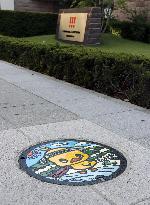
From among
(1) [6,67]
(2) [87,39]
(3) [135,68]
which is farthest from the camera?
(2) [87,39]

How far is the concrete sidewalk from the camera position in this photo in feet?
12.5

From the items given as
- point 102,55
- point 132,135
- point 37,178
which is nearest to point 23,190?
point 37,178

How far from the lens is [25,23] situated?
22.4m

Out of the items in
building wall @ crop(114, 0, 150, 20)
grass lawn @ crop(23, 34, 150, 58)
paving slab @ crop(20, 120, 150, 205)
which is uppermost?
building wall @ crop(114, 0, 150, 20)

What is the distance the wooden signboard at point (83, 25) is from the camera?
16.9 metres

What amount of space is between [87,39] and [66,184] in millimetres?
13447

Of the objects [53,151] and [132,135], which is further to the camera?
[132,135]

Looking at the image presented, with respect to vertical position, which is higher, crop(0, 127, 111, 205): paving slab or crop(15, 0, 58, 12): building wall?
crop(0, 127, 111, 205): paving slab

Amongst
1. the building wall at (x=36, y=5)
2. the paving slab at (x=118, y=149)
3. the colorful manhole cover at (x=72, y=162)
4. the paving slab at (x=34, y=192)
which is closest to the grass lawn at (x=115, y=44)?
the building wall at (x=36, y=5)

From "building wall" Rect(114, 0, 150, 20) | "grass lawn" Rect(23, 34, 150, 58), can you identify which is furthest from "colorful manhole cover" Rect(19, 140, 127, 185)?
"building wall" Rect(114, 0, 150, 20)

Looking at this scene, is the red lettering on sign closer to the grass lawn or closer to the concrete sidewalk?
the grass lawn

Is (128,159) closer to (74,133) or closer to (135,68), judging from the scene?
(74,133)

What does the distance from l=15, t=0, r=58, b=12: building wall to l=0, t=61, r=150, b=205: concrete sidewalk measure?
753 inches

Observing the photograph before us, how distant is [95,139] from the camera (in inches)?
215
